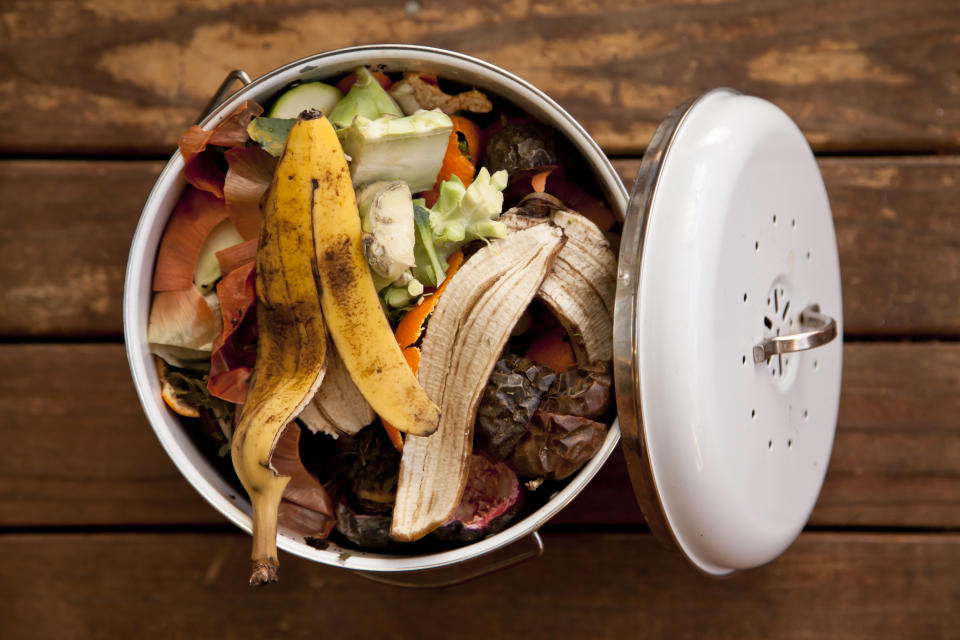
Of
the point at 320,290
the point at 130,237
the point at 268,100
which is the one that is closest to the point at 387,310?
the point at 320,290

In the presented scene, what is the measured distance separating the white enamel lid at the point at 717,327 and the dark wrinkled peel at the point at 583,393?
3 cm

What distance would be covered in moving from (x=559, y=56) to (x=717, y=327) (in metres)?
0.32

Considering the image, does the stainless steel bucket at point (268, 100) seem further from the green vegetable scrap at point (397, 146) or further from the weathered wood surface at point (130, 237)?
the weathered wood surface at point (130, 237)

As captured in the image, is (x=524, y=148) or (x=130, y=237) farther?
(x=130, y=237)

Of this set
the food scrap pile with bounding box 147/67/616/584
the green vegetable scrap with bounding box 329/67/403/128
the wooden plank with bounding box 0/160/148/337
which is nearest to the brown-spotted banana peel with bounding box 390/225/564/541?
the food scrap pile with bounding box 147/67/616/584

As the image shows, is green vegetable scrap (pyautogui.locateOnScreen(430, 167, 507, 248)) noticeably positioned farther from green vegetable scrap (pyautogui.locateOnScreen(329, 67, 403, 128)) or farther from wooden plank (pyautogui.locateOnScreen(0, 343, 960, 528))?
wooden plank (pyautogui.locateOnScreen(0, 343, 960, 528))

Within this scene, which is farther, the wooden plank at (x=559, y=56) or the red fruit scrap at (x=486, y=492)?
the wooden plank at (x=559, y=56)

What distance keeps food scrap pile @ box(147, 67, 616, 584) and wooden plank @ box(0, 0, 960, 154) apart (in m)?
0.14

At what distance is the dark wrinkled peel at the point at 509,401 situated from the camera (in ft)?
1.48

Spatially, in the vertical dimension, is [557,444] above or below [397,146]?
below

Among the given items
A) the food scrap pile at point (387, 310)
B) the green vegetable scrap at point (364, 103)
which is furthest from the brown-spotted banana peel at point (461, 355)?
the green vegetable scrap at point (364, 103)

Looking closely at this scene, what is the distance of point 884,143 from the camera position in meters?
0.63

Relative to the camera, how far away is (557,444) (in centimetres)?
45

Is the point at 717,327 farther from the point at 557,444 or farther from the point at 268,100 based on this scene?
the point at 268,100
